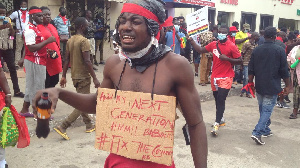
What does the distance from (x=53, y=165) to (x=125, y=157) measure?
239cm

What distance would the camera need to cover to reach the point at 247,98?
8969mm

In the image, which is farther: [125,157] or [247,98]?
[247,98]

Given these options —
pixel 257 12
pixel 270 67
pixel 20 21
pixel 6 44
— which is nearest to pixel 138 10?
pixel 270 67

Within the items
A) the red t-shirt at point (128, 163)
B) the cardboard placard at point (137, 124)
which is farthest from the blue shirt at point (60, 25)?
the red t-shirt at point (128, 163)

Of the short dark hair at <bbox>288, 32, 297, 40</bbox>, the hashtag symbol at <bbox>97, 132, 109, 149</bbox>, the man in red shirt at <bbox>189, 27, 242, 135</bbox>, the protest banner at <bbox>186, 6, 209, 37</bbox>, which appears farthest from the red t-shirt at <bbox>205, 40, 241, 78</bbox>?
the hashtag symbol at <bbox>97, 132, 109, 149</bbox>

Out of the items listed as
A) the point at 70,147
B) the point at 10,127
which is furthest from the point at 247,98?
the point at 10,127

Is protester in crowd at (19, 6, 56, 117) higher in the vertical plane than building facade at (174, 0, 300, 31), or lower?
lower

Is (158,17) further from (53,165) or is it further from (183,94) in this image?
(53,165)

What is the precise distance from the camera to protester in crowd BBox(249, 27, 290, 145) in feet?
16.9

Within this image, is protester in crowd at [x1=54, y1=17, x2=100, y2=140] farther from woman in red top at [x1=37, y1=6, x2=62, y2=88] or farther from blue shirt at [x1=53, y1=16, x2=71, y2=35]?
blue shirt at [x1=53, y1=16, x2=71, y2=35]

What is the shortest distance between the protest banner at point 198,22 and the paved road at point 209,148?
1703mm

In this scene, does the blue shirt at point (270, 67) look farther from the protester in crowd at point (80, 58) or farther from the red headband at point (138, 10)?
the red headband at point (138, 10)

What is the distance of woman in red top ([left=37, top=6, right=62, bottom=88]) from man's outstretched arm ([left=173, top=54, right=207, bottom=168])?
366 centimetres

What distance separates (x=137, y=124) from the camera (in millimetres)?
1919
